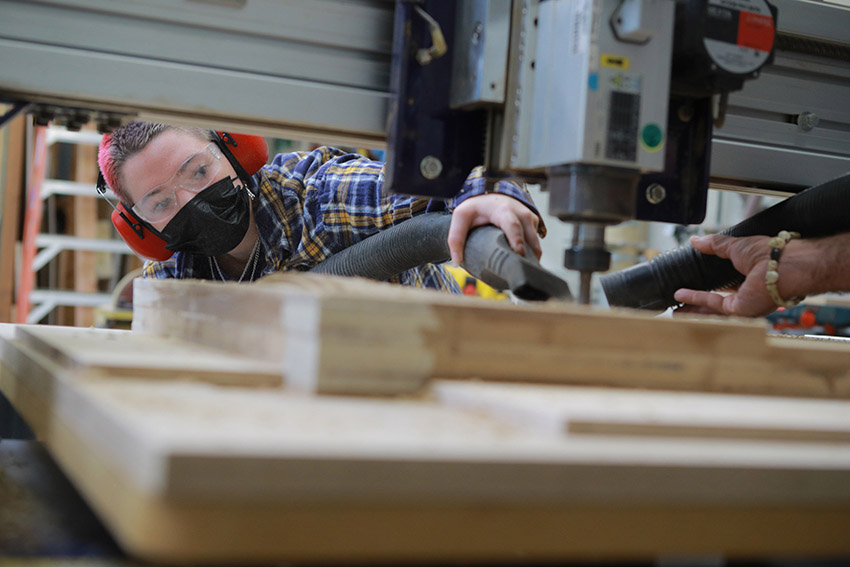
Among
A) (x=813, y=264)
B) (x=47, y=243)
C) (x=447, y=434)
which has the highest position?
(x=813, y=264)

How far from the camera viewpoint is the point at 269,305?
2.76 ft

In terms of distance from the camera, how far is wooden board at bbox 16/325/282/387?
748mm

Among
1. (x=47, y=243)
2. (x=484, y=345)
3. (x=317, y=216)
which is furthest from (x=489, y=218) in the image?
(x=47, y=243)

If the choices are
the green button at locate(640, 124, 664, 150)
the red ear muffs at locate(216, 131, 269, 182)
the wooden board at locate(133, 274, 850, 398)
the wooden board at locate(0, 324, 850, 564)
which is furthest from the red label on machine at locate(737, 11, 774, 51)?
the red ear muffs at locate(216, 131, 269, 182)

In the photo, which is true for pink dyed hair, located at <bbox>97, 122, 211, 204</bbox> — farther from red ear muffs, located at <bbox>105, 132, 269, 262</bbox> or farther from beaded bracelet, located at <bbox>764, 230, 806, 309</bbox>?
beaded bracelet, located at <bbox>764, 230, 806, 309</bbox>

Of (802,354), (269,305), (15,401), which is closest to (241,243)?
(15,401)

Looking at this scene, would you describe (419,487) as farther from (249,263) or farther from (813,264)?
(249,263)

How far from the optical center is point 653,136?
1.00 metres

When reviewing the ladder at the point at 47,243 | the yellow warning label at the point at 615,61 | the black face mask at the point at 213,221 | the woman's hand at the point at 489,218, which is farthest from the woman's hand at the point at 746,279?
the ladder at the point at 47,243

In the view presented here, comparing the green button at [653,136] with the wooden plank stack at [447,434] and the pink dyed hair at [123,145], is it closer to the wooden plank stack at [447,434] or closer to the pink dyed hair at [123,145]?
the wooden plank stack at [447,434]

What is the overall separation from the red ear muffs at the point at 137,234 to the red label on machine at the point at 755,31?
5.49ft

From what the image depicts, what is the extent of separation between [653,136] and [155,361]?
61 centimetres

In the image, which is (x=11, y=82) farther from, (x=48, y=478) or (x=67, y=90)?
(x=48, y=478)

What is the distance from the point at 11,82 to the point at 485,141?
57 centimetres
